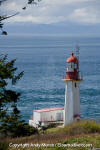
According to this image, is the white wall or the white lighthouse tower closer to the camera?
the white lighthouse tower

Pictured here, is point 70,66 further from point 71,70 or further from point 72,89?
point 72,89

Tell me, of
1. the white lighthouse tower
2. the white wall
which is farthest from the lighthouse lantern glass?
the white wall

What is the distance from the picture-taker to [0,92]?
1530cm

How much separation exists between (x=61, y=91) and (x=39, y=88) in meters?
2.93

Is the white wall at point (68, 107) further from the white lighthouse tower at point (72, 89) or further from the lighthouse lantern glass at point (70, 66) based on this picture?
the lighthouse lantern glass at point (70, 66)

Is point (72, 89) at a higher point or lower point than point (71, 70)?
lower

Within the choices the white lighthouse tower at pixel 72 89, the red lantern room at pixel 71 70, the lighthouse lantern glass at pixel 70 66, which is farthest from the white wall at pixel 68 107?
the lighthouse lantern glass at pixel 70 66

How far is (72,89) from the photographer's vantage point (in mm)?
23656

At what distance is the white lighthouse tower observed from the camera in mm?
→ 23328

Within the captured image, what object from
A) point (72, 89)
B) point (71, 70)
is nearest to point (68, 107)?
point (72, 89)

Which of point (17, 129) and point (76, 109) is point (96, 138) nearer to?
point (17, 129)

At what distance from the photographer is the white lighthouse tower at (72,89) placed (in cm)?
2333

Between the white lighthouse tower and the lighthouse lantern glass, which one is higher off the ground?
the lighthouse lantern glass

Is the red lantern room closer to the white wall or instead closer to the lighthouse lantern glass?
the lighthouse lantern glass
